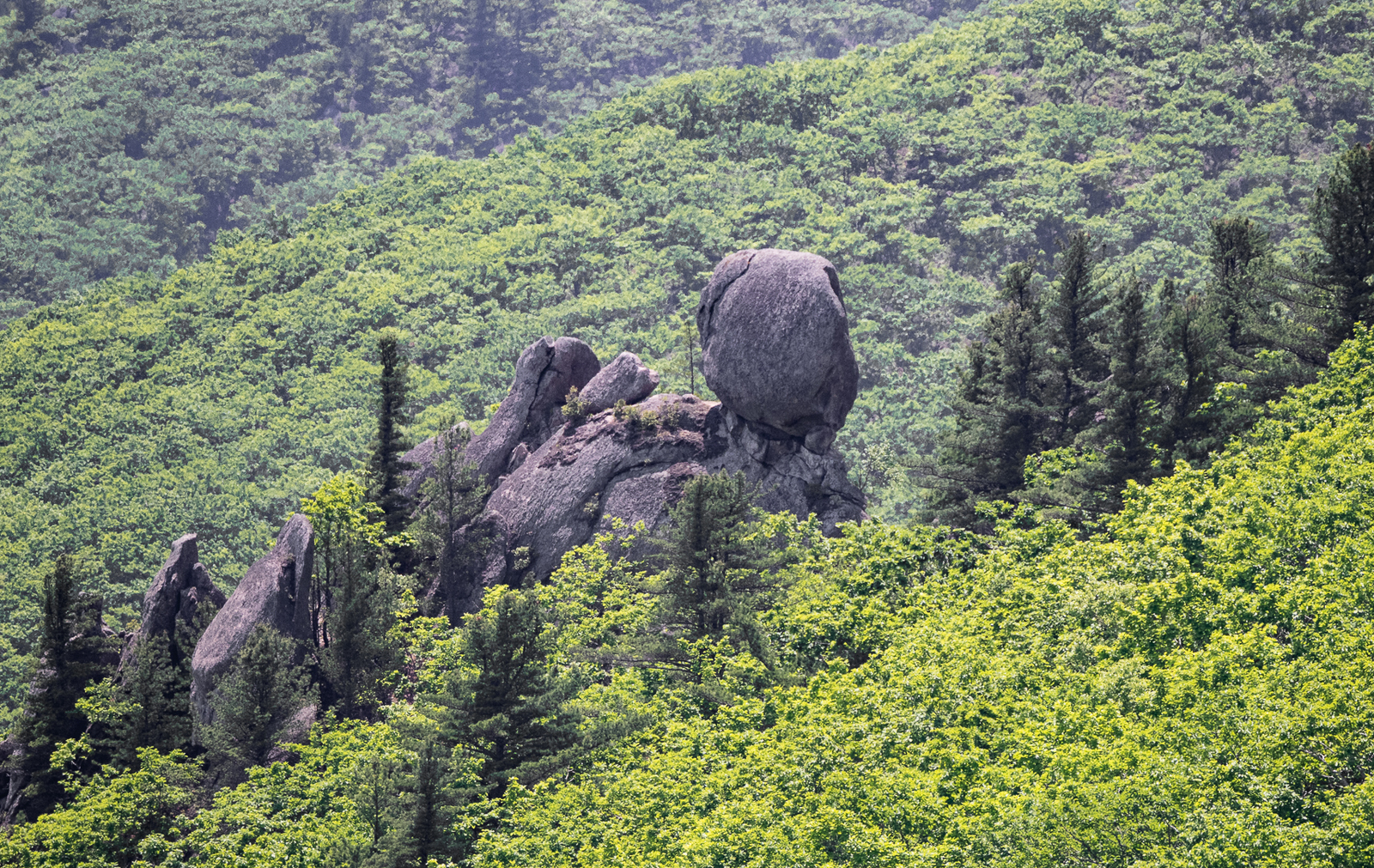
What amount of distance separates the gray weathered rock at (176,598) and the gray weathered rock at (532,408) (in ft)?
27.8

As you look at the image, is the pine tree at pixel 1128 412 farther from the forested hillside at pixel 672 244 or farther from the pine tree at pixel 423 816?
the forested hillside at pixel 672 244

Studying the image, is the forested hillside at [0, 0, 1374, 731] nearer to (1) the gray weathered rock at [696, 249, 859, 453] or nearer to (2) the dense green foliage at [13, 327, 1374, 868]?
(1) the gray weathered rock at [696, 249, 859, 453]

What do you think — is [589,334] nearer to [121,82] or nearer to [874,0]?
[121,82]

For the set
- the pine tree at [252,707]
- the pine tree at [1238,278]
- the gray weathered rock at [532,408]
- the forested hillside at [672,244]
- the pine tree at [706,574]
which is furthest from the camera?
the forested hillside at [672,244]

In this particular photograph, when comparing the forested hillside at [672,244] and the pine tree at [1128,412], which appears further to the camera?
the forested hillside at [672,244]

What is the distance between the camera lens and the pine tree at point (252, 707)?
39.8m

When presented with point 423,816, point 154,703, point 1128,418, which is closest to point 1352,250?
point 1128,418

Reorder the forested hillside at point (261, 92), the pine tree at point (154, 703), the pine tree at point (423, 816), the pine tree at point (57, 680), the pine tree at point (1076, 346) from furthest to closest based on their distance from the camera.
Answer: the forested hillside at point (261, 92) < the pine tree at point (57, 680) < the pine tree at point (1076, 346) < the pine tree at point (154, 703) < the pine tree at point (423, 816)

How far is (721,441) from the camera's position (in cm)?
4756

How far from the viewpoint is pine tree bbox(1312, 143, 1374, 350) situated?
38656 mm

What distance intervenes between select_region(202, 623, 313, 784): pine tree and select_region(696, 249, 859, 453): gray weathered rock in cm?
1707

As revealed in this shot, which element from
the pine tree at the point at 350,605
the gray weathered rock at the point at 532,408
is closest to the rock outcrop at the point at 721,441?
the gray weathered rock at the point at 532,408

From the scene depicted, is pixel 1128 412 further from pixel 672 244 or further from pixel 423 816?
pixel 672 244

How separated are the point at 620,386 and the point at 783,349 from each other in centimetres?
750
